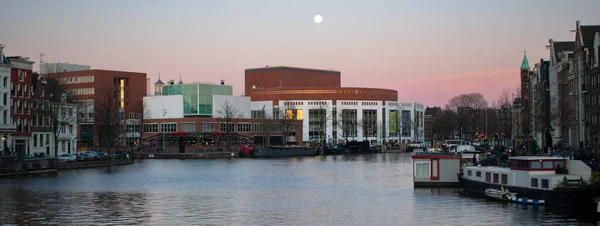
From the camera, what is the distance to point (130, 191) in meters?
67.5

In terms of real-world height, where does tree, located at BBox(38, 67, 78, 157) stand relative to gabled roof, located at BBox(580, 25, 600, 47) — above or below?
below

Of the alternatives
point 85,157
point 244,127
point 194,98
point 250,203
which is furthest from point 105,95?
point 250,203

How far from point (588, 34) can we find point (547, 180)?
51365 millimetres

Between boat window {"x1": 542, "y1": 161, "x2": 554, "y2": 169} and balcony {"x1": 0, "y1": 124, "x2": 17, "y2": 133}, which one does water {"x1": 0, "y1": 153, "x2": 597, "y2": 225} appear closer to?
boat window {"x1": 542, "y1": 161, "x2": 554, "y2": 169}

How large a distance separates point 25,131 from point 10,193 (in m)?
54.6

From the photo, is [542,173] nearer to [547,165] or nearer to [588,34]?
[547,165]

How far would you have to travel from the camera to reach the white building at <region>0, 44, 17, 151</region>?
106 m

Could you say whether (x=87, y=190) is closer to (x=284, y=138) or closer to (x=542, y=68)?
(x=542, y=68)

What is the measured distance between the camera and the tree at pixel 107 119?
134m

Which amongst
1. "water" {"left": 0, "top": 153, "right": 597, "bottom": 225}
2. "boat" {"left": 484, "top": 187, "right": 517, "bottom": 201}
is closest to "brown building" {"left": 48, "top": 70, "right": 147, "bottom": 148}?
"water" {"left": 0, "top": 153, "right": 597, "bottom": 225}

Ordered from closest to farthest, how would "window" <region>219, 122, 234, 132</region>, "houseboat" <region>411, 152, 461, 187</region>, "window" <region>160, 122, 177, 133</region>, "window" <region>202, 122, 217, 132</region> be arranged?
Answer: "houseboat" <region>411, 152, 461, 187</region> < "window" <region>219, 122, 234, 132</region> < "window" <region>202, 122, 217, 132</region> < "window" <region>160, 122, 177, 133</region>

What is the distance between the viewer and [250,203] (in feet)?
187

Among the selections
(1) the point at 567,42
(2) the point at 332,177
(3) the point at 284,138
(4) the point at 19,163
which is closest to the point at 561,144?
(1) the point at 567,42

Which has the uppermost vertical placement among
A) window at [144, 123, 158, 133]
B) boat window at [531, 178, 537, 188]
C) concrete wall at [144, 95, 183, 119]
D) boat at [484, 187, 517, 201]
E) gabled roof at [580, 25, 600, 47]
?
gabled roof at [580, 25, 600, 47]
